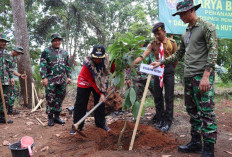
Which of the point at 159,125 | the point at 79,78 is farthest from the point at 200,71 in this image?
the point at 79,78

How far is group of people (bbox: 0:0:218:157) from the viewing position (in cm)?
225

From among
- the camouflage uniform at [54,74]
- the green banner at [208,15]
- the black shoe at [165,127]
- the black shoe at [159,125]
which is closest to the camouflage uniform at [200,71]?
the black shoe at [165,127]

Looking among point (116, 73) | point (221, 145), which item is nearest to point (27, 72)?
point (116, 73)

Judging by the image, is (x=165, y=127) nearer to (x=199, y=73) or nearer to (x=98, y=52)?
(x=199, y=73)

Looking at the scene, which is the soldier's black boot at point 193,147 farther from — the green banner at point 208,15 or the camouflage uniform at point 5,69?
the green banner at point 208,15

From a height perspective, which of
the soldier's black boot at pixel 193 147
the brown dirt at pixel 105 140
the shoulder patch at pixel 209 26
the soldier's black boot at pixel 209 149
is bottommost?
the brown dirt at pixel 105 140

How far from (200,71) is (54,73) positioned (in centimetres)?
278

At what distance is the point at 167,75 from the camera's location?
11.4ft

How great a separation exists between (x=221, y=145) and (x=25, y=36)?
19.5ft

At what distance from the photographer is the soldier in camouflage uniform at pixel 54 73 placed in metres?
3.91

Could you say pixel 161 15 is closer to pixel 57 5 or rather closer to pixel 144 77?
pixel 144 77

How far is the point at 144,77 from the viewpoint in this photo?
421 cm

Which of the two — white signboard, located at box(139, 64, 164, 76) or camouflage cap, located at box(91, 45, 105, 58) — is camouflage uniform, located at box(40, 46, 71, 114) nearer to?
camouflage cap, located at box(91, 45, 105, 58)

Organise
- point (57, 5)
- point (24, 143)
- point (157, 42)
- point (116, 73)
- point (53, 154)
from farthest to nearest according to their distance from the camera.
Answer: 1. point (57, 5)
2. point (157, 42)
3. point (116, 73)
4. point (53, 154)
5. point (24, 143)
